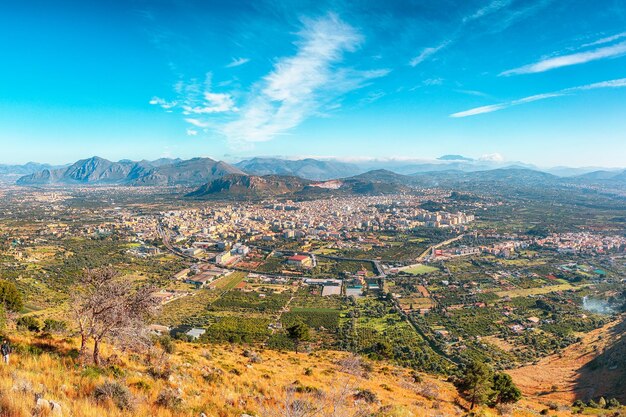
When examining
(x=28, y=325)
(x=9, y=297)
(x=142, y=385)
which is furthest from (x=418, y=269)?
(x=142, y=385)

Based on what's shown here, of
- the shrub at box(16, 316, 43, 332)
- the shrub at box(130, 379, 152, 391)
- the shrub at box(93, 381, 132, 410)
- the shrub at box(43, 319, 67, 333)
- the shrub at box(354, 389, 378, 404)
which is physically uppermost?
the shrub at box(93, 381, 132, 410)

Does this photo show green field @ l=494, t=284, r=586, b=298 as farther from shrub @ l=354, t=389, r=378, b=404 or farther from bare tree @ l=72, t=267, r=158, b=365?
bare tree @ l=72, t=267, r=158, b=365

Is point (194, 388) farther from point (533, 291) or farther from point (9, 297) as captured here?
point (533, 291)

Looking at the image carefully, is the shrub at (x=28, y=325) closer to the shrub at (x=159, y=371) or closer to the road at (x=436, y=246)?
the shrub at (x=159, y=371)

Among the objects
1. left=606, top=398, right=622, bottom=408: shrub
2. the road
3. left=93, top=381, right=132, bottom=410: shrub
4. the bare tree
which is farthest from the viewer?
the road

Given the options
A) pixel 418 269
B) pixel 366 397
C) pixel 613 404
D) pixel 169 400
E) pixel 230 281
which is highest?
pixel 169 400

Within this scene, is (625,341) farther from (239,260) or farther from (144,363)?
(239,260)

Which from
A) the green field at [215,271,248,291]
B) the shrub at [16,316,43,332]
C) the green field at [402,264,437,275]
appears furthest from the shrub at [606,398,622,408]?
the green field at [215,271,248,291]

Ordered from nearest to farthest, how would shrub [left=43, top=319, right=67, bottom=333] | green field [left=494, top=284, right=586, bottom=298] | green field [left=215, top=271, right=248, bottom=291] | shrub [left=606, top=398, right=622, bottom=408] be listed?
shrub [left=43, top=319, right=67, bottom=333], shrub [left=606, top=398, right=622, bottom=408], green field [left=494, top=284, right=586, bottom=298], green field [left=215, top=271, right=248, bottom=291]
